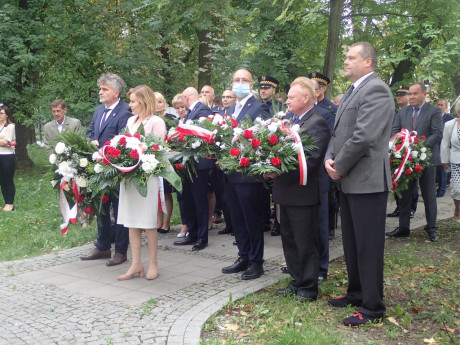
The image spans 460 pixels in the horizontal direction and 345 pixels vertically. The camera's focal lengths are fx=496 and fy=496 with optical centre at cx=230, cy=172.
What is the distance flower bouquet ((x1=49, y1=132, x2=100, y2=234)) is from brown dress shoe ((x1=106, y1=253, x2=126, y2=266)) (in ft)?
2.39

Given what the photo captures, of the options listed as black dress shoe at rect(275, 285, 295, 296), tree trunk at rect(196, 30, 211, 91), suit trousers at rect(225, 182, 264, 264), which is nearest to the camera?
black dress shoe at rect(275, 285, 295, 296)

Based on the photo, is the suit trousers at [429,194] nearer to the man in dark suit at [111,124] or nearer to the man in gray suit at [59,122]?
the man in dark suit at [111,124]

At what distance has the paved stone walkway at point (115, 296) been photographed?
14.0 ft

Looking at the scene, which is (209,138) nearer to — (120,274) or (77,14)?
(120,274)

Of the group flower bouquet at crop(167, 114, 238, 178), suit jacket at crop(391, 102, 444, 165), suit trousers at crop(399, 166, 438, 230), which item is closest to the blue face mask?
flower bouquet at crop(167, 114, 238, 178)

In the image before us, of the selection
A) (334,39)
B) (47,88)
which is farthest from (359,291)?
(47,88)

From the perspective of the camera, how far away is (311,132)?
4938 mm

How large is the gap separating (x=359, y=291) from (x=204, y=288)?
5.53ft

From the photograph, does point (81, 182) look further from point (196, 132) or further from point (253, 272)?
point (253, 272)

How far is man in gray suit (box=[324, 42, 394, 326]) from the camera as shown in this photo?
14.0ft

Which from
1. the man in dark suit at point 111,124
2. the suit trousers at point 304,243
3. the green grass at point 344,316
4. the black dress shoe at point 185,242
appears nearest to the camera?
the green grass at point 344,316

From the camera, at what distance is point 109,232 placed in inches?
271

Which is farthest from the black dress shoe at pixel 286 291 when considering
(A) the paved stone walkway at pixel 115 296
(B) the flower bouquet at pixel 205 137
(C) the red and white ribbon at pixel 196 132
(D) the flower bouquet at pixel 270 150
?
(C) the red and white ribbon at pixel 196 132

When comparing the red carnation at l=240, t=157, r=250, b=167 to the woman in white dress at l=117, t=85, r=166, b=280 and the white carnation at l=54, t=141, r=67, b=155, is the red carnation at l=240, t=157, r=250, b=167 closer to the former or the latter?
the woman in white dress at l=117, t=85, r=166, b=280
